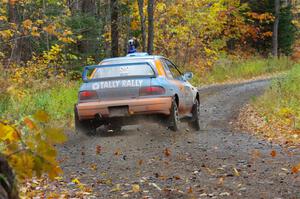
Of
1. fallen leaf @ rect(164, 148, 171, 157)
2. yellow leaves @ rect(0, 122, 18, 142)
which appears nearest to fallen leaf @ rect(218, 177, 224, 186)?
fallen leaf @ rect(164, 148, 171, 157)

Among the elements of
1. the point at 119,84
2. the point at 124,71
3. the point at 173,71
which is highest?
the point at 124,71

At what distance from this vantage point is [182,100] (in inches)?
462

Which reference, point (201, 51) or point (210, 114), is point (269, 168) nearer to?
point (210, 114)

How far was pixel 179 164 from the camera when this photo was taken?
7.53 metres

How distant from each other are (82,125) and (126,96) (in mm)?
1162

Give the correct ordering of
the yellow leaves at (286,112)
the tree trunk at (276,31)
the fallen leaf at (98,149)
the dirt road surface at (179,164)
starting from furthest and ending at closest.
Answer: the tree trunk at (276,31) < the yellow leaves at (286,112) < the fallen leaf at (98,149) < the dirt road surface at (179,164)

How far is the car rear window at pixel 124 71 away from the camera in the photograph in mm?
10929

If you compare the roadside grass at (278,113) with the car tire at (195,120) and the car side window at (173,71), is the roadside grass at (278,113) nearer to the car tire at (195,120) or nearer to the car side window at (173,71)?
the car tire at (195,120)

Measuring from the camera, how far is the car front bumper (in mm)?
10453

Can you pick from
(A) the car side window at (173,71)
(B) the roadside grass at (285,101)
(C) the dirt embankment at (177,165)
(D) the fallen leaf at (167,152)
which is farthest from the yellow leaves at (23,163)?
(B) the roadside grass at (285,101)

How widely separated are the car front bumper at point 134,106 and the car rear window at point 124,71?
647 millimetres

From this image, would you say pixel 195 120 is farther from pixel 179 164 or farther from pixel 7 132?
pixel 7 132

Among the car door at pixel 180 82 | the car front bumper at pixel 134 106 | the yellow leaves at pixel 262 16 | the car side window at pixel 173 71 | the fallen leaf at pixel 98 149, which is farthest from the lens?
the yellow leaves at pixel 262 16

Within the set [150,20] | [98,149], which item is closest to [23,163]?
[98,149]
